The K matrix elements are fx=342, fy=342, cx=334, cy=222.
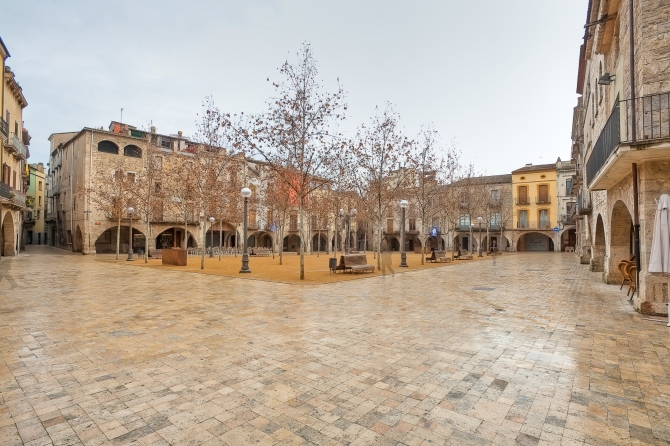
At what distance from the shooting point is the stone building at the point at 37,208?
180ft

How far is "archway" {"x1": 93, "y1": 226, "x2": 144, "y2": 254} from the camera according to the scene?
35.6 metres

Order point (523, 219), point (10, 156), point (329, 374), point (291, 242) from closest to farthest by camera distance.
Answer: point (329, 374) < point (10, 156) < point (523, 219) < point (291, 242)

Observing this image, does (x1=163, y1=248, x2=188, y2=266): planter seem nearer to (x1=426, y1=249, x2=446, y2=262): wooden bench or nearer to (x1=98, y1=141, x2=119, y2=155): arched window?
(x1=426, y1=249, x2=446, y2=262): wooden bench

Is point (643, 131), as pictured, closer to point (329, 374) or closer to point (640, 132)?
point (640, 132)

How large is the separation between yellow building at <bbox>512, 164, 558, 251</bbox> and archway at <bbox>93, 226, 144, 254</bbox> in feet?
160

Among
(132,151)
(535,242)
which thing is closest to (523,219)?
(535,242)

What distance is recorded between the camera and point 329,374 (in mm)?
4262

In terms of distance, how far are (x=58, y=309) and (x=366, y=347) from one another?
715cm

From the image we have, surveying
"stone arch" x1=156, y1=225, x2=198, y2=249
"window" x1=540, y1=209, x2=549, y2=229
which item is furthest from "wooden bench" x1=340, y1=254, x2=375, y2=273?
"window" x1=540, y1=209, x2=549, y2=229

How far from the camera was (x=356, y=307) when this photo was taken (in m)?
8.42

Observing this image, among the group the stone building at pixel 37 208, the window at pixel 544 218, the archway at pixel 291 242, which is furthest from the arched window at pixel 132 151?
the window at pixel 544 218

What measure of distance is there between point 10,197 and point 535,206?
5626 cm

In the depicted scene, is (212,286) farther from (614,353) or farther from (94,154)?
(94,154)

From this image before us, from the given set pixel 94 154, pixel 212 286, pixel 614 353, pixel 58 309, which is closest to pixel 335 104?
pixel 212 286
